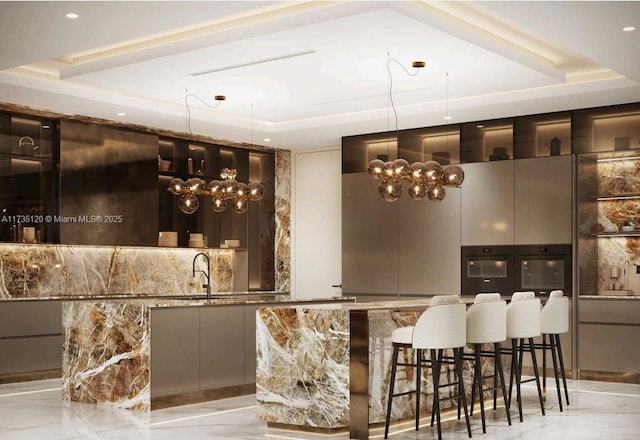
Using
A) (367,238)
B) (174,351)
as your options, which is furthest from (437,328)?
(367,238)

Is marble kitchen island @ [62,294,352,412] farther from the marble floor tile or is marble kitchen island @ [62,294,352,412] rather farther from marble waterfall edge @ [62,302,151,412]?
the marble floor tile

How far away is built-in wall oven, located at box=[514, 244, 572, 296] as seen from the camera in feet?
30.7

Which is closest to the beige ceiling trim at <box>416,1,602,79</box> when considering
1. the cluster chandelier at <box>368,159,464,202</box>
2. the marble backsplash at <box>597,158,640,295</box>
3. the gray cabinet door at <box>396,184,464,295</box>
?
the cluster chandelier at <box>368,159,464,202</box>

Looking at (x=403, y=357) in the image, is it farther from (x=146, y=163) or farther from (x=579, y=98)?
(x=146, y=163)

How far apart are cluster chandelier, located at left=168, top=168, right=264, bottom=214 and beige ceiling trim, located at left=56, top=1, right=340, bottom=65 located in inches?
56.6

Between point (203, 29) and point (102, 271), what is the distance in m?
4.17

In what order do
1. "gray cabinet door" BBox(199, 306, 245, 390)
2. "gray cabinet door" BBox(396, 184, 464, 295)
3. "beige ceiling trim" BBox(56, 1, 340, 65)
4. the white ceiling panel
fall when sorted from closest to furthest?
the white ceiling panel
"beige ceiling trim" BBox(56, 1, 340, 65)
"gray cabinet door" BBox(199, 306, 245, 390)
"gray cabinet door" BBox(396, 184, 464, 295)

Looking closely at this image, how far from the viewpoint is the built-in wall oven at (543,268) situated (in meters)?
9.36

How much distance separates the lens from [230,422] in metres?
6.64

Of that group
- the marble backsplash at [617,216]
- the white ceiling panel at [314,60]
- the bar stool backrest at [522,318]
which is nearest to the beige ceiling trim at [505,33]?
the white ceiling panel at [314,60]

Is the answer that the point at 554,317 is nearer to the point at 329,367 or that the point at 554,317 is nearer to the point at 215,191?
the point at 329,367

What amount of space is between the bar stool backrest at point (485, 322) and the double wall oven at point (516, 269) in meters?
3.16

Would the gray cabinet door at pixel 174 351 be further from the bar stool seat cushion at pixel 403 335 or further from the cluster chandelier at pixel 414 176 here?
the bar stool seat cushion at pixel 403 335

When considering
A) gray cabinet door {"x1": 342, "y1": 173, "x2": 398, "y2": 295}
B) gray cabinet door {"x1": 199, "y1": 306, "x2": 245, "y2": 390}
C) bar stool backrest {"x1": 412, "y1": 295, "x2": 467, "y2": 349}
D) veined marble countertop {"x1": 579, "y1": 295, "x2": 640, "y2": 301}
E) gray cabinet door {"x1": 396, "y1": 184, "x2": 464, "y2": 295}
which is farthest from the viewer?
gray cabinet door {"x1": 342, "y1": 173, "x2": 398, "y2": 295}
